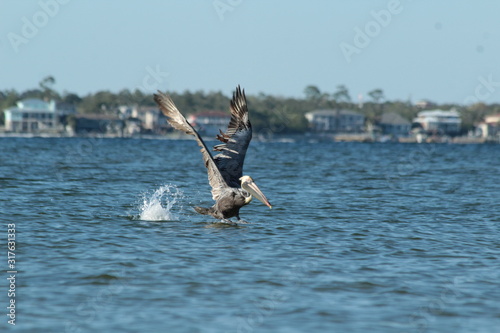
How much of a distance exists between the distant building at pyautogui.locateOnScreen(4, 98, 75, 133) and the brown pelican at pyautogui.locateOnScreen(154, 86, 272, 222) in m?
162

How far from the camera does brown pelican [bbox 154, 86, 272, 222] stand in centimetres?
1580

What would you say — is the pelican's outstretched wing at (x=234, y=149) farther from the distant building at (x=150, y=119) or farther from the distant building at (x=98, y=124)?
the distant building at (x=150, y=119)

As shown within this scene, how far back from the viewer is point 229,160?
16.7m

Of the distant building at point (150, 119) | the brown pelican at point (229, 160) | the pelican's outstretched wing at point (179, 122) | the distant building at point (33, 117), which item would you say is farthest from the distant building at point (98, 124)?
the pelican's outstretched wing at point (179, 122)

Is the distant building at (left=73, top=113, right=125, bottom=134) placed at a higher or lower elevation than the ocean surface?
higher

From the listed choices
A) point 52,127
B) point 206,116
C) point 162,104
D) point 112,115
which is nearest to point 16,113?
point 52,127

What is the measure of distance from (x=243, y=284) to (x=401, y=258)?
3604 mm

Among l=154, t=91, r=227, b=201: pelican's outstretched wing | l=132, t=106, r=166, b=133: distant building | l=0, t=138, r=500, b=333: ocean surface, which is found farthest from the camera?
l=132, t=106, r=166, b=133: distant building

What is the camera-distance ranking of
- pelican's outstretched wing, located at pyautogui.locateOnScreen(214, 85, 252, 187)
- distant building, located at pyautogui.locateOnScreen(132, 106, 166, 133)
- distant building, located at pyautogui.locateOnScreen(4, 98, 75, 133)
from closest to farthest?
pelican's outstretched wing, located at pyautogui.locateOnScreen(214, 85, 252, 187), distant building, located at pyautogui.locateOnScreen(4, 98, 75, 133), distant building, located at pyautogui.locateOnScreen(132, 106, 166, 133)

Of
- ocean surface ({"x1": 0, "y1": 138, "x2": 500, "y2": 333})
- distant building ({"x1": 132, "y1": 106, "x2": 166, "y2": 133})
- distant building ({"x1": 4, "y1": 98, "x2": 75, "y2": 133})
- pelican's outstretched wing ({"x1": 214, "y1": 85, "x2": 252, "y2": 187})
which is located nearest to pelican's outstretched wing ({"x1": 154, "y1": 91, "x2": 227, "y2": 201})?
pelican's outstretched wing ({"x1": 214, "y1": 85, "x2": 252, "y2": 187})

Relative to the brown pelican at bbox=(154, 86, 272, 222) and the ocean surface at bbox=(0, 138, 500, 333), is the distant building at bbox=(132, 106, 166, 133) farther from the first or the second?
the brown pelican at bbox=(154, 86, 272, 222)

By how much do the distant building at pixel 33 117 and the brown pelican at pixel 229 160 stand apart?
531 ft

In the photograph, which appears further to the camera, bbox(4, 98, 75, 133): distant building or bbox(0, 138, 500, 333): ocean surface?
bbox(4, 98, 75, 133): distant building

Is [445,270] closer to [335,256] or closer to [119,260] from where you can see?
[335,256]
